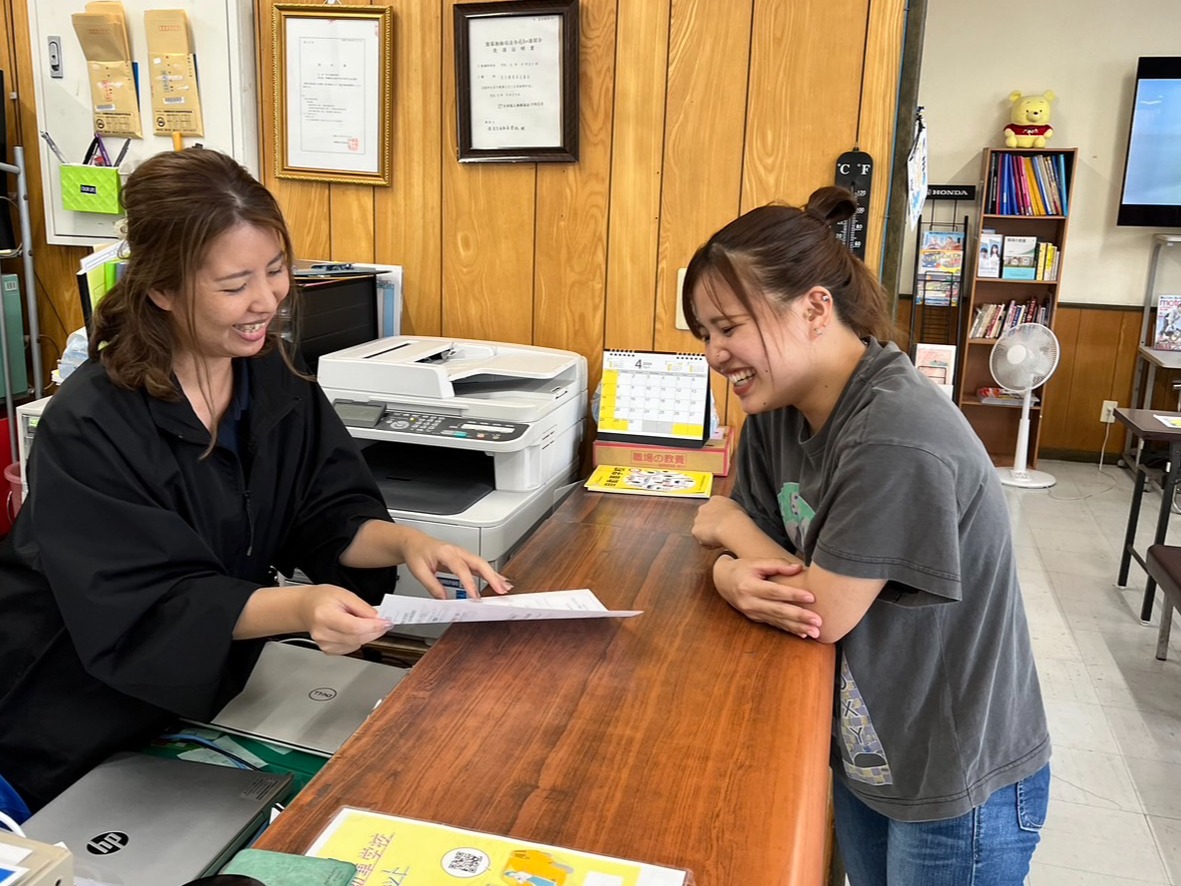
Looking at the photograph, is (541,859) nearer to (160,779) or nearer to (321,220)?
(160,779)

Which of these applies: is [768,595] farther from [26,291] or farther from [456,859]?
[26,291]

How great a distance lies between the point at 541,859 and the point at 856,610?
21.9 inches

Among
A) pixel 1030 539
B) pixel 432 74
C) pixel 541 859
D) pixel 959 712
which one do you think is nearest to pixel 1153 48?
pixel 1030 539

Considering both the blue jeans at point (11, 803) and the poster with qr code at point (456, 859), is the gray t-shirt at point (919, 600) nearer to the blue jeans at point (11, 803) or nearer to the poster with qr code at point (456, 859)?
the poster with qr code at point (456, 859)

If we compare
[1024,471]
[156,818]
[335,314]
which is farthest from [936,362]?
[1024,471]

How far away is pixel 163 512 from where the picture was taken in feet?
3.97

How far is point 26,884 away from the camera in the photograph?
60 cm

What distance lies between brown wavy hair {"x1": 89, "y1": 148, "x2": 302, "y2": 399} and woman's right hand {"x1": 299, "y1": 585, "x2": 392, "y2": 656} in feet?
1.16

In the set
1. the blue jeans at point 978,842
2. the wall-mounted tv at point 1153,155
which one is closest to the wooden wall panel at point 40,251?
the blue jeans at point 978,842

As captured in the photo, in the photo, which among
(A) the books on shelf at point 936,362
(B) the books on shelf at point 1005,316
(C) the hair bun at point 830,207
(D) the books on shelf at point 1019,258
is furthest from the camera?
(B) the books on shelf at point 1005,316

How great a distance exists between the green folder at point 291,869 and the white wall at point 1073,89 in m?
6.20

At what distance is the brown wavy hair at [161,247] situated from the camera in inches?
49.7

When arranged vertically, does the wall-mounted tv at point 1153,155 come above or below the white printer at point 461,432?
above

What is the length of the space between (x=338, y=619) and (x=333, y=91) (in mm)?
1892
